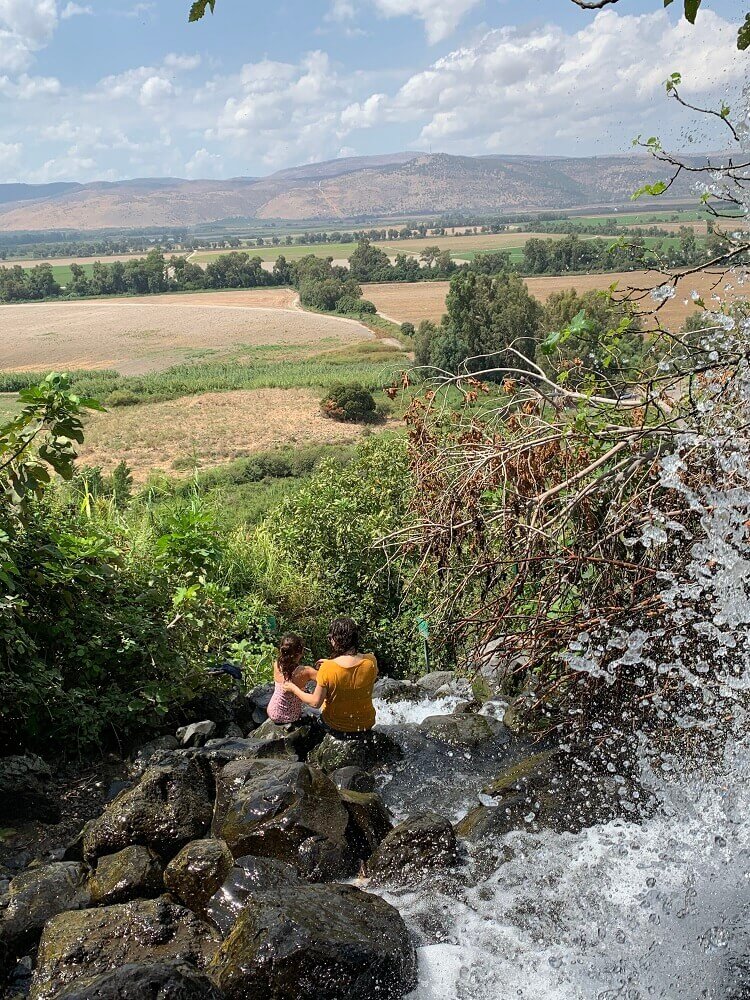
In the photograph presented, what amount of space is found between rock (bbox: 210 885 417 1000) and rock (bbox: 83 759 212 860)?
109 cm

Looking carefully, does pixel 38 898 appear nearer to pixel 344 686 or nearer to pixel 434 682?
pixel 344 686

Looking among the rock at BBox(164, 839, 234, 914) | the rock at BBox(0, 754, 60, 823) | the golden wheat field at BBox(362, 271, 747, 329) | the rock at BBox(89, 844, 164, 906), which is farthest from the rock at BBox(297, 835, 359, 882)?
the golden wheat field at BBox(362, 271, 747, 329)

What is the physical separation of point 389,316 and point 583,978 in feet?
280

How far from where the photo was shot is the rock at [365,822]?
4.84 m

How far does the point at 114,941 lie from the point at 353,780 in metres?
2.03

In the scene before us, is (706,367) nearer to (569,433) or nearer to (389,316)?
(569,433)

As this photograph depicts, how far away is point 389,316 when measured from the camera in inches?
3420

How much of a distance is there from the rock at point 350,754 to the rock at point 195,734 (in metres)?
0.91

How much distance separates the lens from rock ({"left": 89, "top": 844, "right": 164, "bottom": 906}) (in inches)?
171

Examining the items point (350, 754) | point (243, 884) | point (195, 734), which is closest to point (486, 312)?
point (195, 734)

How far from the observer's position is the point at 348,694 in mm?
5867

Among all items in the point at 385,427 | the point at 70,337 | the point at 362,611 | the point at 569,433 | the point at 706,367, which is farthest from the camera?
the point at 70,337

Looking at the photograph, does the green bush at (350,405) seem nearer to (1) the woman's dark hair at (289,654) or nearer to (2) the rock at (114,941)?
(1) the woman's dark hair at (289,654)

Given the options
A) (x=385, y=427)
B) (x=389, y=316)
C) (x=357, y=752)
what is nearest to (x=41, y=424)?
(x=357, y=752)
